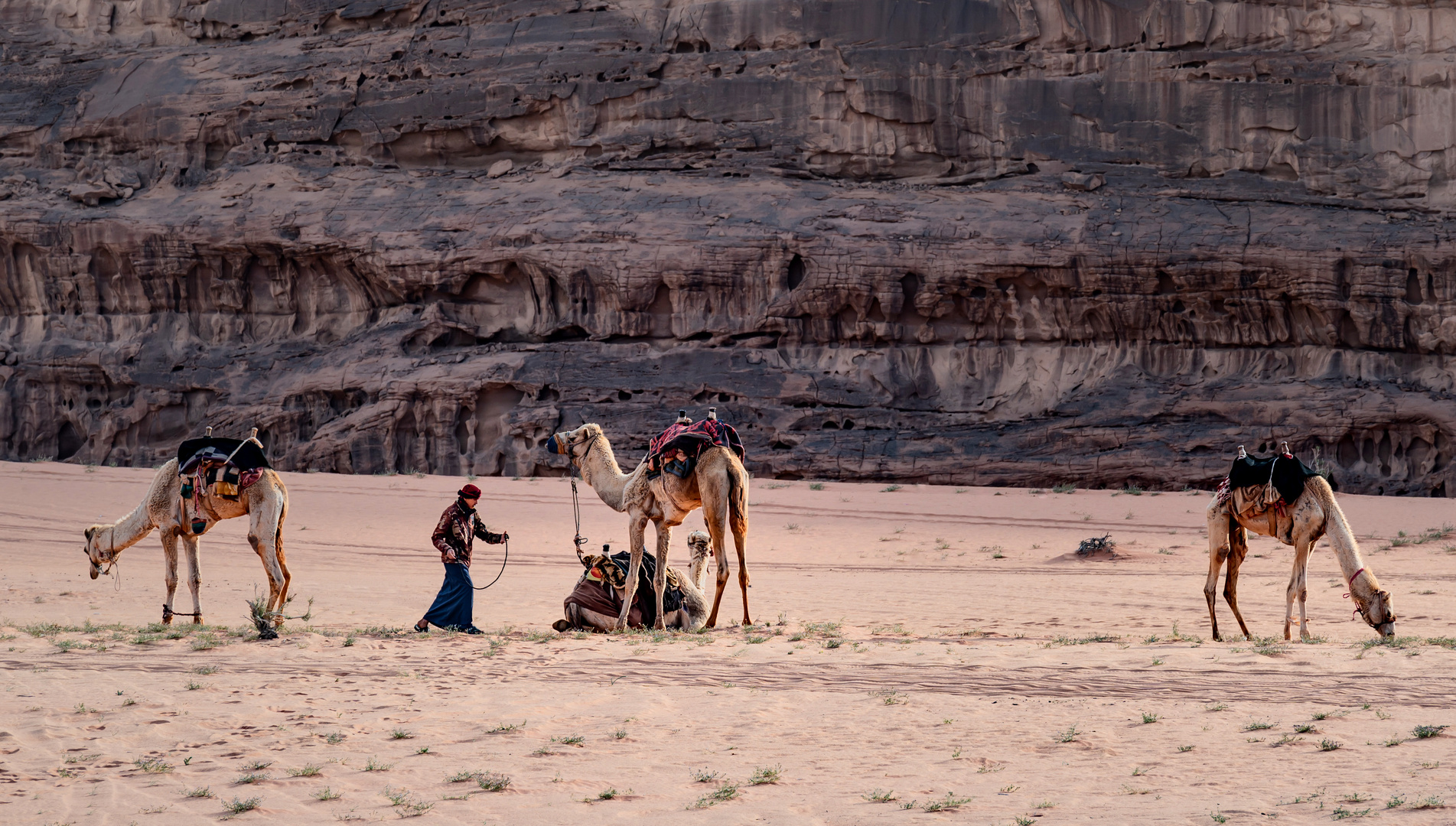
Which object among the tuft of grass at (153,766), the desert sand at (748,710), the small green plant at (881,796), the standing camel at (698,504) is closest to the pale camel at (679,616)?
the standing camel at (698,504)

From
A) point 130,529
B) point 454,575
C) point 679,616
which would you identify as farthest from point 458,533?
point 130,529

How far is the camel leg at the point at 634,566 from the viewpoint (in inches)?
457

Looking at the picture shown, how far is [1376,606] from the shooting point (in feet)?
35.3

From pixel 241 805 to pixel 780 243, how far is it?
988 inches

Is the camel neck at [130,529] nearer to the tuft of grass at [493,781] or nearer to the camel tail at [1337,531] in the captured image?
the tuft of grass at [493,781]

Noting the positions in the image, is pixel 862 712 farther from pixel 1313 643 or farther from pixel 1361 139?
pixel 1361 139

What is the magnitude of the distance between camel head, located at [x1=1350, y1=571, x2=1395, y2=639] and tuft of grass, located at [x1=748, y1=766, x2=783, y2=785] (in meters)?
6.56

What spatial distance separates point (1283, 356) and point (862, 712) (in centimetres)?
2499

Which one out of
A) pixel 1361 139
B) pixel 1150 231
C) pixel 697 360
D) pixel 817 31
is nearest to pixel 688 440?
pixel 697 360

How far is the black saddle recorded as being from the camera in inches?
445

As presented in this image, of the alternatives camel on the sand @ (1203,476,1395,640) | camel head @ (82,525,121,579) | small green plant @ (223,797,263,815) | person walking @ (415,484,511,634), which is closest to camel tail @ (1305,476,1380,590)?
camel on the sand @ (1203,476,1395,640)

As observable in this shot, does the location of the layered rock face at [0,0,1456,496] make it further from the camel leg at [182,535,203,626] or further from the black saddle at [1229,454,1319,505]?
the camel leg at [182,535,203,626]

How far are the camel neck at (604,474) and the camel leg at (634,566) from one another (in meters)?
0.46

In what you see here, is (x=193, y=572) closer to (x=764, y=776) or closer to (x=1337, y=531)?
(x=764, y=776)
